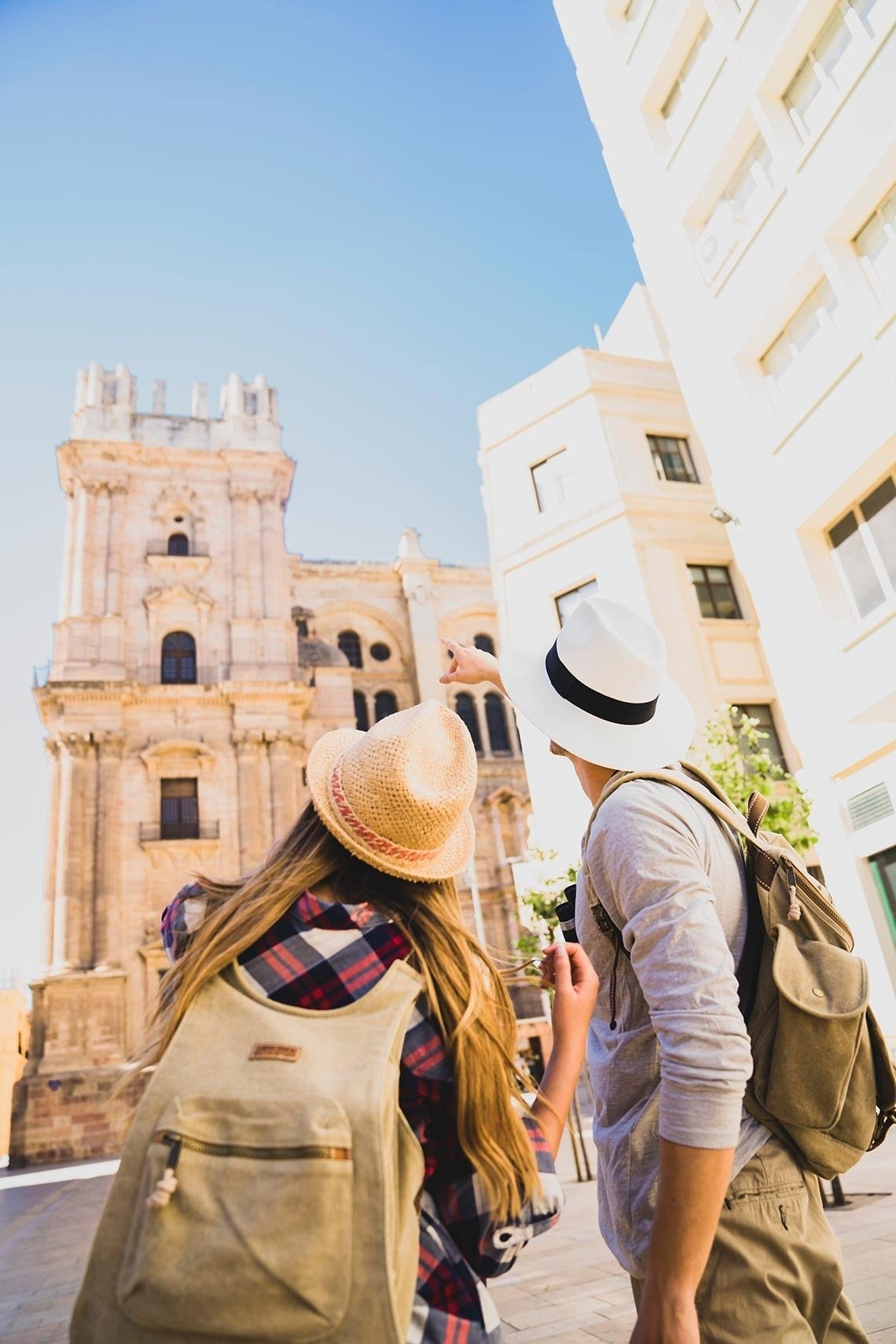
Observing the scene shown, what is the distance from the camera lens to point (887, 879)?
11164 mm

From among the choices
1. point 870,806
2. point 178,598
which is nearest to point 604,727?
point 870,806

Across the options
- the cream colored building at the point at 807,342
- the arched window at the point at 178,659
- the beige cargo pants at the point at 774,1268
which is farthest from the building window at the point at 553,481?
the beige cargo pants at the point at 774,1268

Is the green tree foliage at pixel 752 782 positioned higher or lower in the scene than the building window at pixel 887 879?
higher

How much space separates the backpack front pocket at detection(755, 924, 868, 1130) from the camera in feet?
5.66

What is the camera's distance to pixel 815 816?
12102mm

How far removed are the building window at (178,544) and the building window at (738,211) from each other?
23.6 m

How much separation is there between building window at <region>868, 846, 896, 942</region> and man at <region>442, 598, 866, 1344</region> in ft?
33.8

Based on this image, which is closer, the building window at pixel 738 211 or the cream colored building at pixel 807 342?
the cream colored building at pixel 807 342

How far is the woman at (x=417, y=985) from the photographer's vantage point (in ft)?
4.76

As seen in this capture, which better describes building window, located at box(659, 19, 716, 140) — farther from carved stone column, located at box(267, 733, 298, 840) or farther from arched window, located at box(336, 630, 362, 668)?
arched window, located at box(336, 630, 362, 668)

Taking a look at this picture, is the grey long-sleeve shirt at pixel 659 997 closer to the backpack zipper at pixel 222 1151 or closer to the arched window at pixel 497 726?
the backpack zipper at pixel 222 1151

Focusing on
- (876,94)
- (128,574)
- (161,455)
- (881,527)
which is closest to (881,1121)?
(881,527)

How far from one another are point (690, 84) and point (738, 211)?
230cm

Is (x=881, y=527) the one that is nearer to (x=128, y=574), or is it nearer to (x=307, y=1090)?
(x=307, y=1090)
